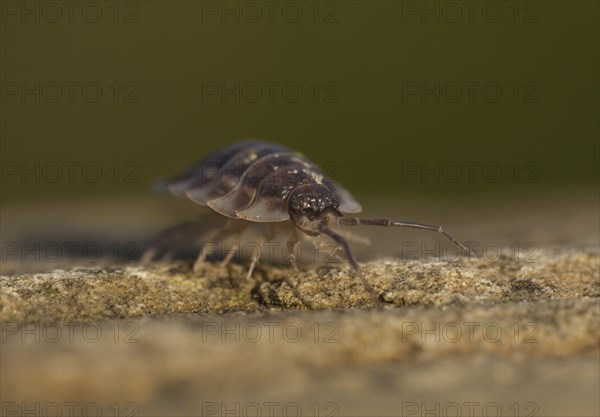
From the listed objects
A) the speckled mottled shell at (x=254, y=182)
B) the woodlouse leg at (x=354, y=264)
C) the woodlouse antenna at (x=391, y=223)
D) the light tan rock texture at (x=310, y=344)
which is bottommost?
the light tan rock texture at (x=310, y=344)

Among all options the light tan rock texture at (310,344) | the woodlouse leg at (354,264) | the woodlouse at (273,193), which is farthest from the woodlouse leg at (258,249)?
the woodlouse leg at (354,264)

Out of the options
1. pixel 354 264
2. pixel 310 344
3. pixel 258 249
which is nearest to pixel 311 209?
pixel 258 249

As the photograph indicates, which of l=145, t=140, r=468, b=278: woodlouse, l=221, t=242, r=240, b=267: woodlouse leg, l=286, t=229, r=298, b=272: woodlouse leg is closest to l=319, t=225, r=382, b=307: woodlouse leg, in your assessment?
l=145, t=140, r=468, b=278: woodlouse

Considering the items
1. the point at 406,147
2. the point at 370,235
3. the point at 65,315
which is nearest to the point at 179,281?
the point at 65,315

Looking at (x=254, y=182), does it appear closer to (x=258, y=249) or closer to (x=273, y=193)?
(x=273, y=193)

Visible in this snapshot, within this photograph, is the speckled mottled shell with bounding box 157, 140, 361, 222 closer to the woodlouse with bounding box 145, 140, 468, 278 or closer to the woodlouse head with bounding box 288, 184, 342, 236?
the woodlouse with bounding box 145, 140, 468, 278

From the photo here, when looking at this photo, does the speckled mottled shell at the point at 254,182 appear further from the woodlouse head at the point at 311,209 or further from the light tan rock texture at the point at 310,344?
the light tan rock texture at the point at 310,344
